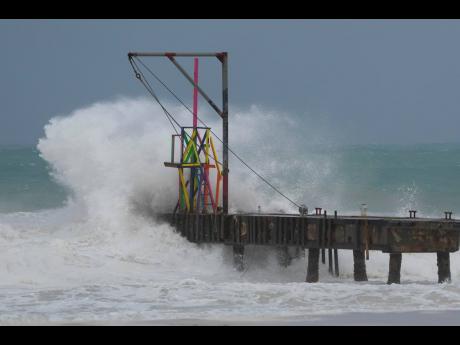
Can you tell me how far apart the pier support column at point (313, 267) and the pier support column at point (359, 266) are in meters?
0.91

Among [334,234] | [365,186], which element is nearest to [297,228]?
[334,234]

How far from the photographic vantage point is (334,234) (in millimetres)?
26234

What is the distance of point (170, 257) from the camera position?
28.9 meters

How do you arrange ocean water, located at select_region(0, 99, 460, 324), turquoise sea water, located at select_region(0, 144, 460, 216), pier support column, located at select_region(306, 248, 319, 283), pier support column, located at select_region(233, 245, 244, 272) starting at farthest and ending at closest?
turquoise sea water, located at select_region(0, 144, 460, 216), pier support column, located at select_region(233, 245, 244, 272), pier support column, located at select_region(306, 248, 319, 283), ocean water, located at select_region(0, 99, 460, 324)

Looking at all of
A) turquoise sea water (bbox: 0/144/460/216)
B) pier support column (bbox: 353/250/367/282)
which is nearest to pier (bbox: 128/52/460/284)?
pier support column (bbox: 353/250/367/282)

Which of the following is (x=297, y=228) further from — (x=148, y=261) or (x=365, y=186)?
(x=365, y=186)

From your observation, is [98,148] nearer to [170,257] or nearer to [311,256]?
[170,257]

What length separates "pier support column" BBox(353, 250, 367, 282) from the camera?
25.9 metres

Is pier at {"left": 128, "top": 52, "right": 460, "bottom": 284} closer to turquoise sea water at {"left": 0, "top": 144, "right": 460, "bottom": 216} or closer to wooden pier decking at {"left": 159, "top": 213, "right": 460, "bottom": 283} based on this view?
wooden pier decking at {"left": 159, "top": 213, "right": 460, "bottom": 283}

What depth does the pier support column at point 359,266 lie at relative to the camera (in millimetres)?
25938

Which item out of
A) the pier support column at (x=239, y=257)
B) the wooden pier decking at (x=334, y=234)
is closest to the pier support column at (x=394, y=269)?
the wooden pier decking at (x=334, y=234)

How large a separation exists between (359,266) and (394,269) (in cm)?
89

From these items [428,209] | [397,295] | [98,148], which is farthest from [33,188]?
[397,295]
